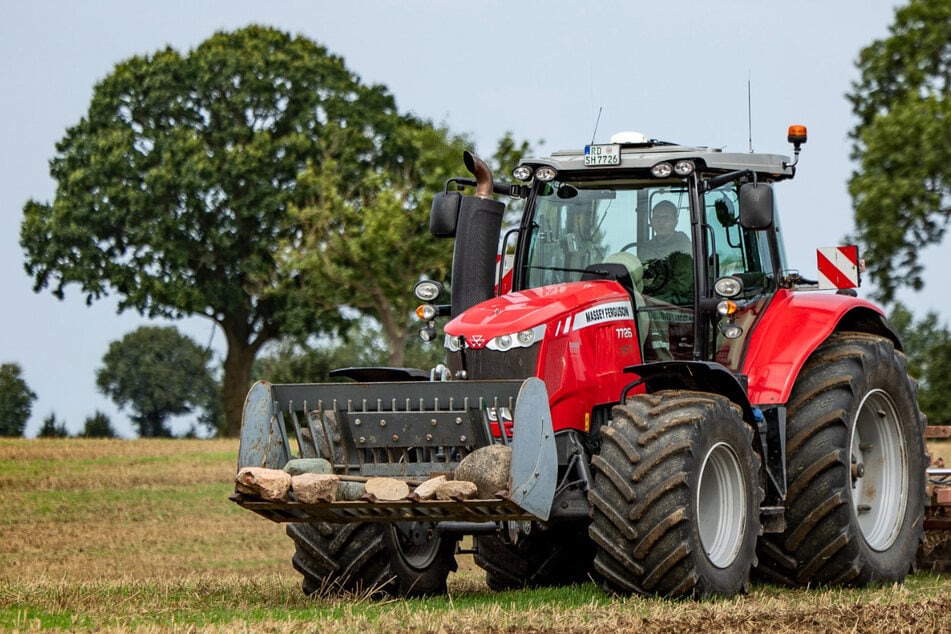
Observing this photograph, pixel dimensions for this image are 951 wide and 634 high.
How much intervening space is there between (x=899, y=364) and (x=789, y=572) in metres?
1.87

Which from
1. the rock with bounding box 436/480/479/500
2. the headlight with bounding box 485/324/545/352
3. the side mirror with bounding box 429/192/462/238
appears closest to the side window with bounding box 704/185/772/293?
the headlight with bounding box 485/324/545/352

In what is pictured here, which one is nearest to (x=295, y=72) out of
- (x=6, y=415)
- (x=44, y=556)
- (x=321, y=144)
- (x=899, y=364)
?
(x=321, y=144)

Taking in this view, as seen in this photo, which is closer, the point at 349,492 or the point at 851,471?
the point at 349,492

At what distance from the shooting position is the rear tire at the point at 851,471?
10.0m

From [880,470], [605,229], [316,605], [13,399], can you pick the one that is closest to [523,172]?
[605,229]

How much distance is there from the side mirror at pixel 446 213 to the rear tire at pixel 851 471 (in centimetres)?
264

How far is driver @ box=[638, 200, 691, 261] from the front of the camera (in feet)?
33.1

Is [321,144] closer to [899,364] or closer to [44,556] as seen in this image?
[44,556]

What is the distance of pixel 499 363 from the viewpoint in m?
9.50

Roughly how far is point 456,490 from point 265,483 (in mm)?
1128

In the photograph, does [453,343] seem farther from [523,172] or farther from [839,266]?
[839,266]

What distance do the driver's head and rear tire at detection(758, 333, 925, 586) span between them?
1.40m

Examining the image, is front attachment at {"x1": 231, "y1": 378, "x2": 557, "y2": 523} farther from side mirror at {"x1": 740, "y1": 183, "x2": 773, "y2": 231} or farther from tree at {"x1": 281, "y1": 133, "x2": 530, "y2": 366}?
tree at {"x1": 281, "y1": 133, "x2": 530, "y2": 366}

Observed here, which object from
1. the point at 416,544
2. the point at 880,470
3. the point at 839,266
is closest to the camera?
the point at 416,544
